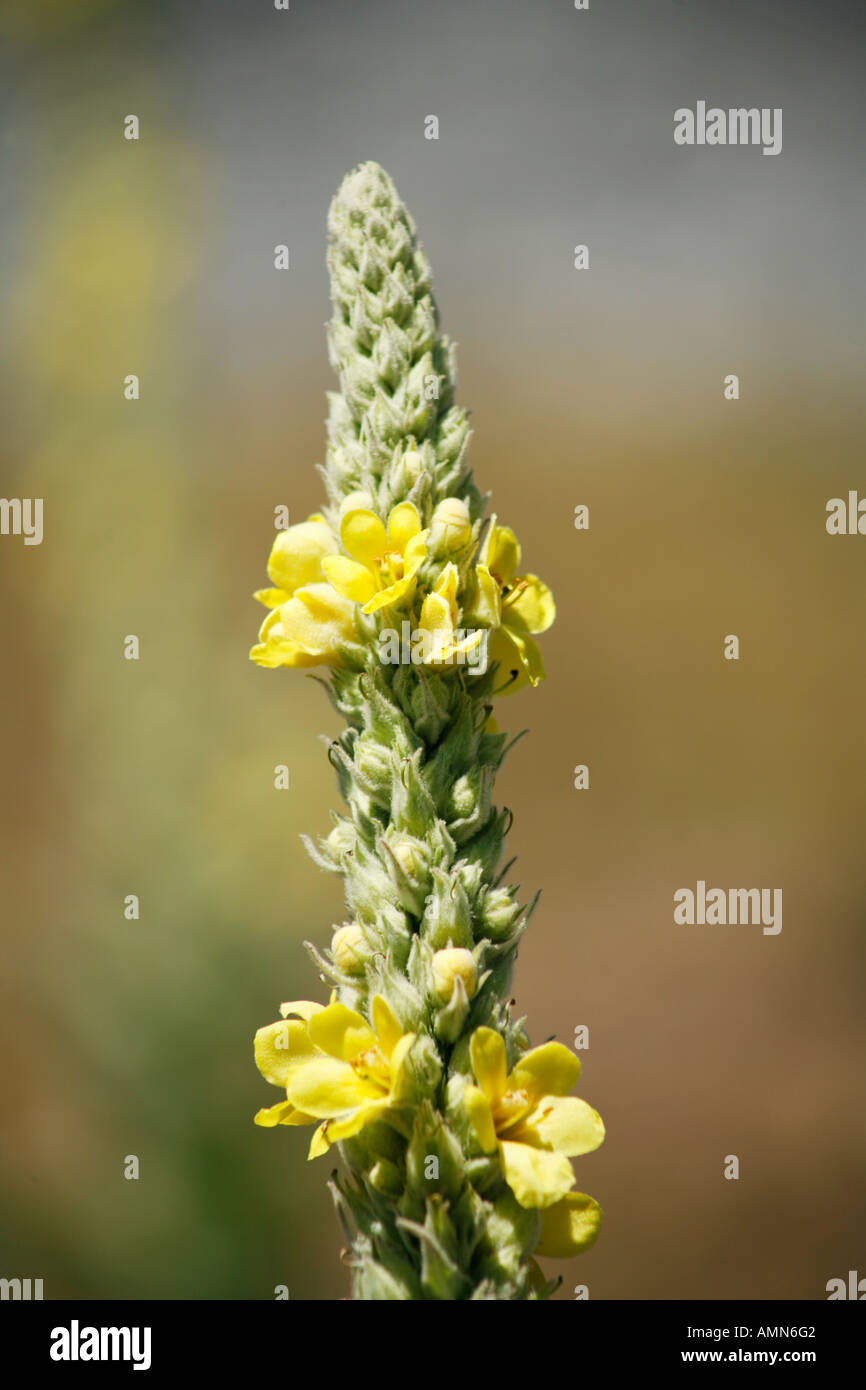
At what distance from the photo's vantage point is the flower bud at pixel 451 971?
1.30m

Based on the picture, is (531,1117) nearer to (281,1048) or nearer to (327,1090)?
(327,1090)

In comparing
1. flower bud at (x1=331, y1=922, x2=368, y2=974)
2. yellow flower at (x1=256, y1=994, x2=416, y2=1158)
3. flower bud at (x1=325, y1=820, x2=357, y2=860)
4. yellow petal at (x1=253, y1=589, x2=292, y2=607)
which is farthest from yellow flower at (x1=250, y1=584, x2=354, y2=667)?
yellow flower at (x1=256, y1=994, x2=416, y2=1158)

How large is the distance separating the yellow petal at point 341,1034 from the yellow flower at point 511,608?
1.90 feet

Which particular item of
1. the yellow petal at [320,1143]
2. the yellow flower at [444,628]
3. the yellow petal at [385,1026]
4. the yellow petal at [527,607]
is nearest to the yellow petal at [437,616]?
the yellow flower at [444,628]

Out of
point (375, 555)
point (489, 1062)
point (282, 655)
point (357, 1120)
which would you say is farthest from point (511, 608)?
point (357, 1120)

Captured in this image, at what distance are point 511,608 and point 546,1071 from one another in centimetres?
72

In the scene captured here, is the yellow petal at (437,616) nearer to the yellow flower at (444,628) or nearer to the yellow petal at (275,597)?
the yellow flower at (444,628)

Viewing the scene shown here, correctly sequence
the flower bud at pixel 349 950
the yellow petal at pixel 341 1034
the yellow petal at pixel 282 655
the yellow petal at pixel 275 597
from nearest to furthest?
the yellow petal at pixel 341 1034 < the flower bud at pixel 349 950 < the yellow petal at pixel 282 655 < the yellow petal at pixel 275 597

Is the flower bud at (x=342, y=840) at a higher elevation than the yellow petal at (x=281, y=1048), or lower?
higher

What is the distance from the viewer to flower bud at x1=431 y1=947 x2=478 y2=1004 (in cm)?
130

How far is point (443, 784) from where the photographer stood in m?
1.46

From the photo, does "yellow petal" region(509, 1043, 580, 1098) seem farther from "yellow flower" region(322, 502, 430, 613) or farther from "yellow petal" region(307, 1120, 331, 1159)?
"yellow flower" region(322, 502, 430, 613)
